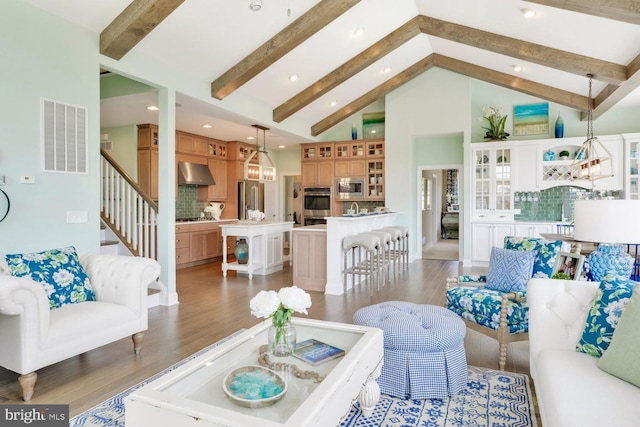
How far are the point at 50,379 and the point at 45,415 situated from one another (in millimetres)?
513

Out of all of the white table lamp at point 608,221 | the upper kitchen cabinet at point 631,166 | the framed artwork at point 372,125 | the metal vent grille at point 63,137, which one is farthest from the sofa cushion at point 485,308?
the framed artwork at point 372,125

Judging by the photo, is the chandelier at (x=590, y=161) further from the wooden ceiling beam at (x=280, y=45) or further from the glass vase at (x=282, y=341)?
the glass vase at (x=282, y=341)

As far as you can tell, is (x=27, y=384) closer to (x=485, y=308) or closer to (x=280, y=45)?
(x=485, y=308)

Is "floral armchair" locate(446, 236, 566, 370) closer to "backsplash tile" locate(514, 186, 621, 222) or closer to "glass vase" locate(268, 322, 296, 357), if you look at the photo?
"glass vase" locate(268, 322, 296, 357)

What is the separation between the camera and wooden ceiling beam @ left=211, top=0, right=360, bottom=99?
4.64m

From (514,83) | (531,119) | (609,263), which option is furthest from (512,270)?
(531,119)

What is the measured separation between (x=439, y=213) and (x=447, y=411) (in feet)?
36.1

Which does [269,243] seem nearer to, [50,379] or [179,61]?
[179,61]

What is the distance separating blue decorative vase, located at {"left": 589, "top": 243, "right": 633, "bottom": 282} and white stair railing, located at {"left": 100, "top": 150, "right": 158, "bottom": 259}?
15.2 ft

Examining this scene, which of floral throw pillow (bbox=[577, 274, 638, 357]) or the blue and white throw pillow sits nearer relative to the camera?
floral throw pillow (bbox=[577, 274, 638, 357])

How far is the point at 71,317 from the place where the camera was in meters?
2.66

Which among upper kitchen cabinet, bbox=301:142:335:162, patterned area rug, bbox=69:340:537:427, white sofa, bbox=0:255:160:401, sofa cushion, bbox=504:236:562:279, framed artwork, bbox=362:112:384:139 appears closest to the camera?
patterned area rug, bbox=69:340:537:427

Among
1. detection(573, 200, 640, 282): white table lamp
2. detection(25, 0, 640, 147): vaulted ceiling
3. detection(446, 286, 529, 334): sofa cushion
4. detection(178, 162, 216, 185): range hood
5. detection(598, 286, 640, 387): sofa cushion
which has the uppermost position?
detection(25, 0, 640, 147): vaulted ceiling

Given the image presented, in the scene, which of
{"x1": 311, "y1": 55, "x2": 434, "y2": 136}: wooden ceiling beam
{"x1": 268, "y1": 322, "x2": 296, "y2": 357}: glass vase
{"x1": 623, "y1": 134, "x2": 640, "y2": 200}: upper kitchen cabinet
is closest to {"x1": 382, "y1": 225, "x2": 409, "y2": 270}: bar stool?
{"x1": 311, "y1": 55, "x2": 434, "y2": 136}: wooden ceiling beam
